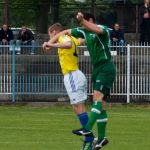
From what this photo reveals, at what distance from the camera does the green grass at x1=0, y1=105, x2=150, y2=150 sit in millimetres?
15234

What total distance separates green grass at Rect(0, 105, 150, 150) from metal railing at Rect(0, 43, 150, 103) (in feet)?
Answer: 3.21

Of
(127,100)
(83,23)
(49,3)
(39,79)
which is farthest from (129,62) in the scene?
(83,23)

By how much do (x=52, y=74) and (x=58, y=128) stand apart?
8.98 meters

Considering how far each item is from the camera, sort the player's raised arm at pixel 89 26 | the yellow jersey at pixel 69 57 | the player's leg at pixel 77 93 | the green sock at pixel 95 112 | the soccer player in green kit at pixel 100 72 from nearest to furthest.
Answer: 1. the player's raised arm at pixel 89 26
2. the green sock at pixel 95 112
3. the soccer player in green kit at pixel 100 72
4. the player's leg at pixel 77 93
5. the yellow jersey at pixel 69 57

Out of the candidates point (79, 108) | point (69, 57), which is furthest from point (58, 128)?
point (79, 108)

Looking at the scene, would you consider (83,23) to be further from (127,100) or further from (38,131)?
(127,100)

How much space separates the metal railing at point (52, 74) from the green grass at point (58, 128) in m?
0.98

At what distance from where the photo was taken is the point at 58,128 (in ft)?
62.5

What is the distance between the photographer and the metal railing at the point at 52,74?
27891 millimetres

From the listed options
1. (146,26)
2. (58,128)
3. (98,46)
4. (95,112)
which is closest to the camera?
(95,112)

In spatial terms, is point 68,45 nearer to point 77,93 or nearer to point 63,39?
point 63,39

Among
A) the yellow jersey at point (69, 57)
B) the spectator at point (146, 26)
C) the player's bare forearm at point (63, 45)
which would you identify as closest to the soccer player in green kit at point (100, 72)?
the player's bare forearm at point (63, 45)

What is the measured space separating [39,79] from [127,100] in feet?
10.3

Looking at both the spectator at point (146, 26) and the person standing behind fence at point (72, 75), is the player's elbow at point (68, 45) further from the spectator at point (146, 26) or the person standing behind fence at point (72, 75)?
the spectator at point (146, 26)
